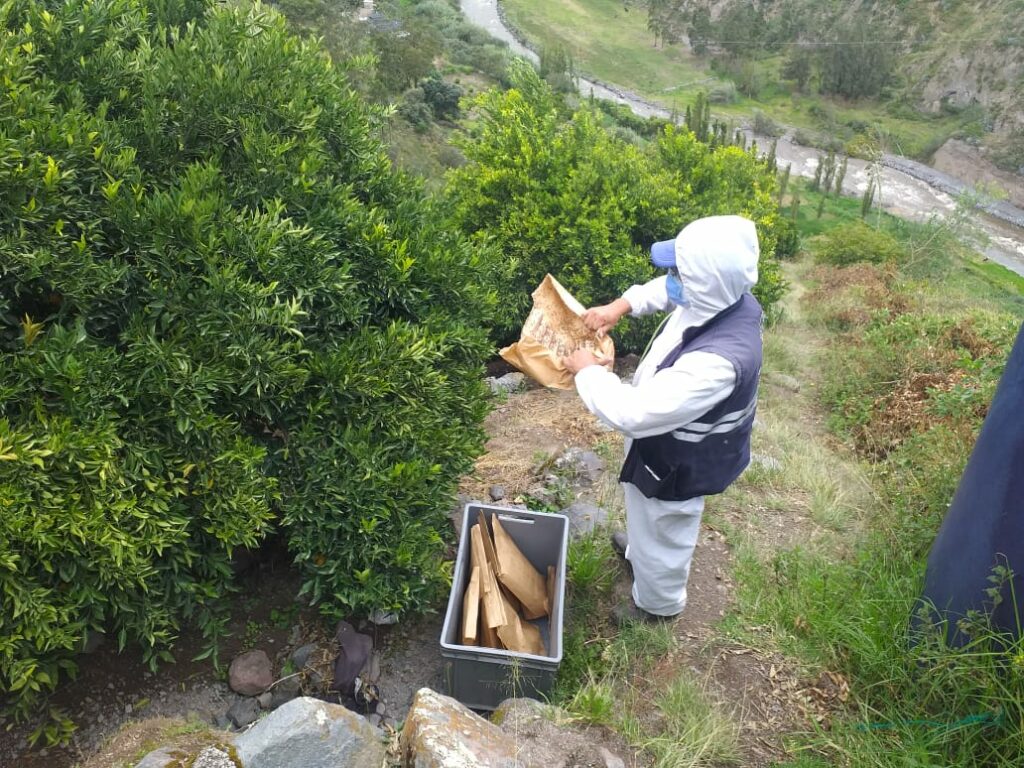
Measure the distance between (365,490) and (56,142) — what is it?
1.85 meters

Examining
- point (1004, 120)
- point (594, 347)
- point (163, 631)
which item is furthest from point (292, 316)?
point (1004, 120)

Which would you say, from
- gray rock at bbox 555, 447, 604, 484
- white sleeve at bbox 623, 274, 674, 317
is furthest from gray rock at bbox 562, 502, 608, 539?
white sleeve at bbox 623, 274, 674, 317

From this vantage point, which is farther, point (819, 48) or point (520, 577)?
point (819, 48)

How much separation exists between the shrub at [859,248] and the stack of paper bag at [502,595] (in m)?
15.8

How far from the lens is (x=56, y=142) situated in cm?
285

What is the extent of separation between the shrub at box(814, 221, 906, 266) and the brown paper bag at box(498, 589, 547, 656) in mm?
15985

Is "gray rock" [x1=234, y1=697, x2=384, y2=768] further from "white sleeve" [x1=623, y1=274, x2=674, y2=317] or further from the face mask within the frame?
"white sleeve" [x1=623, y1=274, x2=674, y2=317]

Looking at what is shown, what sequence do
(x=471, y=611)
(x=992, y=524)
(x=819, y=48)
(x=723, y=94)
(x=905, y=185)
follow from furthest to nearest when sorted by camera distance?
(x=819, y=48) < (x=723, y=94) < (x=905, y=185) < (x=471, y=611) < (x=992, y=524)

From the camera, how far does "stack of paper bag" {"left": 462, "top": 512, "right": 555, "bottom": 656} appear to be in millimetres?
3439

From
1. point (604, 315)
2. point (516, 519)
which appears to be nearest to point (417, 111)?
point (604, 315)

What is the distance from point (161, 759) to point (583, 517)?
271 cm

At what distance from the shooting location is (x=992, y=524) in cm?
269

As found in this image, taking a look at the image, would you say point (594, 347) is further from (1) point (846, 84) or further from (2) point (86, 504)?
(1) point (846, 84)

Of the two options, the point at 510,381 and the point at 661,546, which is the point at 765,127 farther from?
the point at 661,546
